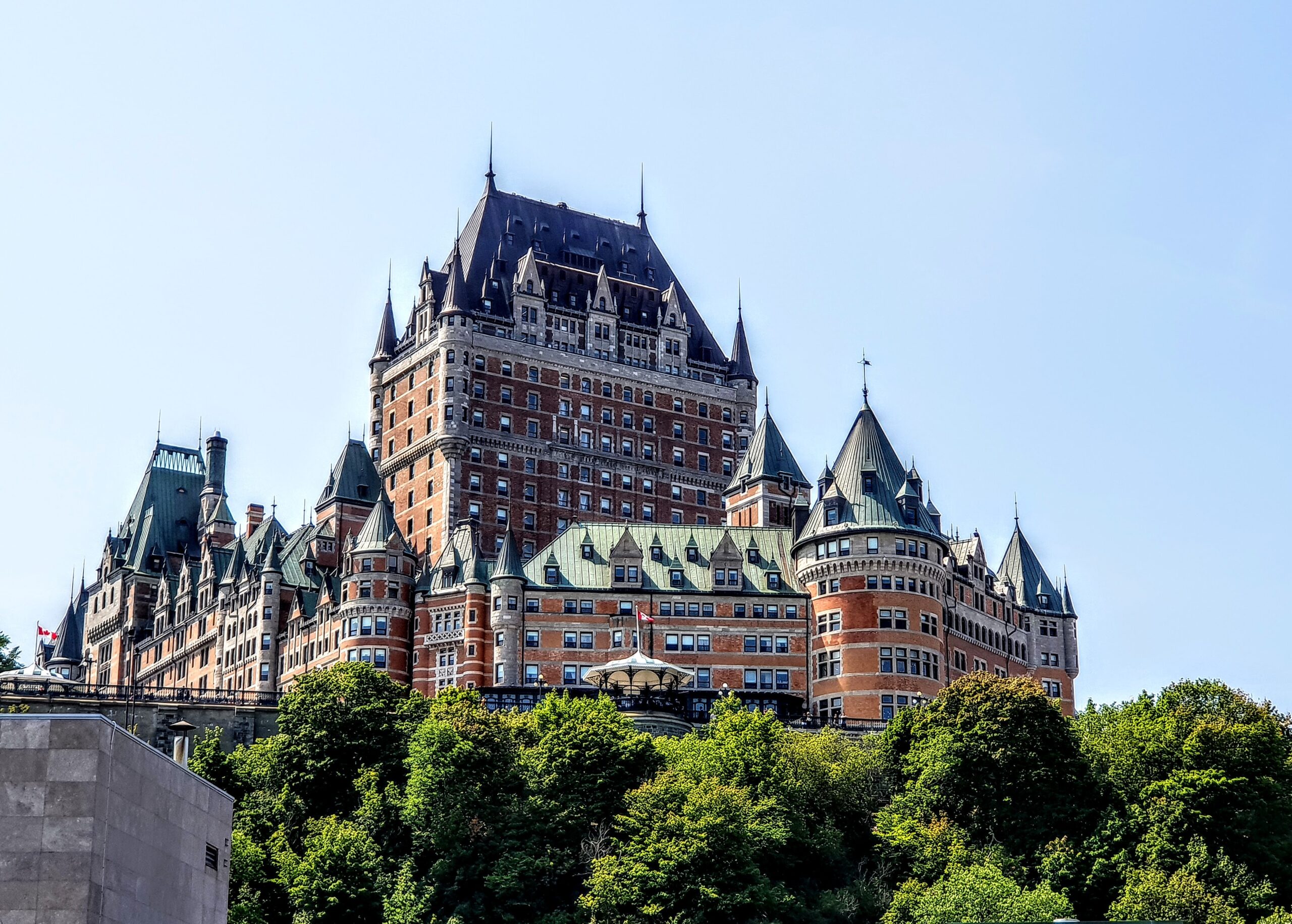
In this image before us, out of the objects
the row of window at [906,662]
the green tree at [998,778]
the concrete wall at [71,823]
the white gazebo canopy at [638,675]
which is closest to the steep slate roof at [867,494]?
the row of window at [906,662]

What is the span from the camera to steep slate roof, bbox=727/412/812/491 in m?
174

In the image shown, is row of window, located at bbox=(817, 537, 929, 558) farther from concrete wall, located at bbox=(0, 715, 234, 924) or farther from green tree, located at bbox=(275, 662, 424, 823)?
concrete wall, located at bbox=(0, 715, 234, 924)

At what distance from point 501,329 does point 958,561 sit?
4721cm

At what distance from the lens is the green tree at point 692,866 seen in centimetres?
11312

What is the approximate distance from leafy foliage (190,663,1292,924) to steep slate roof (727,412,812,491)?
144ft

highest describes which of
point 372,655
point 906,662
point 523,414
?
point 523,414

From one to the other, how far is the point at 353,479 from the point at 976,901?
88893 millimetres

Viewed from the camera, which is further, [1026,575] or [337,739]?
[1026,575]

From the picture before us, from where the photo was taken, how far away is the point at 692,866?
4503 inches

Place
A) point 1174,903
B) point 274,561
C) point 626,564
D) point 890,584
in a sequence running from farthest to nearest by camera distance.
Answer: point 274,561, point 626,564, point 890,584, point 1174,903

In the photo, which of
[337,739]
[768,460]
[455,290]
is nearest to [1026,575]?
[768,460]

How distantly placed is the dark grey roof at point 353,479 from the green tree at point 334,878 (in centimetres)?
6478

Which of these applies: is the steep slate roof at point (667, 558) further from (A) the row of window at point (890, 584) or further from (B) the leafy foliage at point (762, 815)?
(B) the leafy foliage at point (762, 815)

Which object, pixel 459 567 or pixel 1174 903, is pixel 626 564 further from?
pixel 1174 903
